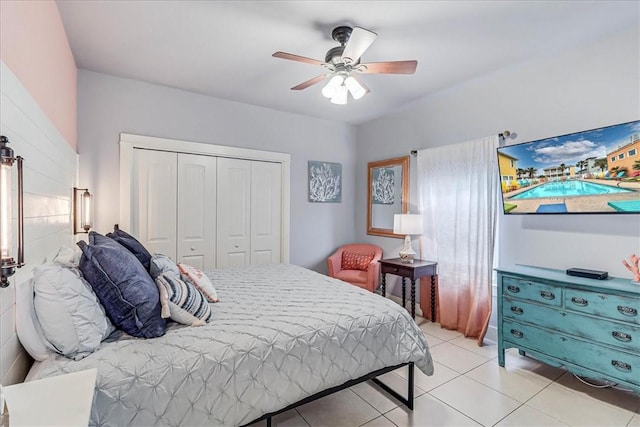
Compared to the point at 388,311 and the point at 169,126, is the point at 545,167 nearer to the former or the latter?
the point at 388,311

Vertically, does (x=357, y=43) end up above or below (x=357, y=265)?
above

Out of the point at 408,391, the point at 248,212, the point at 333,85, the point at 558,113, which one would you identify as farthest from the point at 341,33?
the point at 408,391

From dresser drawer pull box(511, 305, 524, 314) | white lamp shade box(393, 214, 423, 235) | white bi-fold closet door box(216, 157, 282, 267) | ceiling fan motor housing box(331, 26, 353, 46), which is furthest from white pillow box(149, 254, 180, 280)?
dresser drawer pull box(511, 305, 524, 314)

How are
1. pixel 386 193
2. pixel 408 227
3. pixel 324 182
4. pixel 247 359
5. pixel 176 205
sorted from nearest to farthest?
pixel 247 359, pixel 176 205, pixel 408 227, pixel 386 193, pixel 324 182

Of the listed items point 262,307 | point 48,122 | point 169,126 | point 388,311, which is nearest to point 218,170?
point 169,126

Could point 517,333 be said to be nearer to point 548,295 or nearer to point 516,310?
point 516,310

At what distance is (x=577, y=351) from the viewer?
224cm

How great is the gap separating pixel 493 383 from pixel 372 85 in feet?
9.77

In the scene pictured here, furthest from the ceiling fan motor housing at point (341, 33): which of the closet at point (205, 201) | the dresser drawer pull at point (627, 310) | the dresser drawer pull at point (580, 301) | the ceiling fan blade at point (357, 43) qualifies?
the dresser drawer pull at point (627, 310)

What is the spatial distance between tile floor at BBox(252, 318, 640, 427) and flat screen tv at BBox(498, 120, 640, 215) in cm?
134

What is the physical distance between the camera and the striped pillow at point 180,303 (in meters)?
1.67

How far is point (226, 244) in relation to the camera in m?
3.94

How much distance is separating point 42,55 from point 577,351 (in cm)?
401

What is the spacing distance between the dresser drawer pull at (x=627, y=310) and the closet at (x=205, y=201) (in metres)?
3.37
